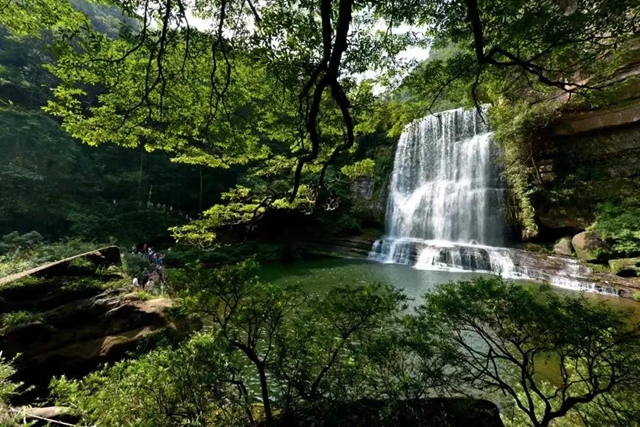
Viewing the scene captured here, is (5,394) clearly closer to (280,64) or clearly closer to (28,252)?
(280,64)

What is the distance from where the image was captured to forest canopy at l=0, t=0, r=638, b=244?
3.30 metres

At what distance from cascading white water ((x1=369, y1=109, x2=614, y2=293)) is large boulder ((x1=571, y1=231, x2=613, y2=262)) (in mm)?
744

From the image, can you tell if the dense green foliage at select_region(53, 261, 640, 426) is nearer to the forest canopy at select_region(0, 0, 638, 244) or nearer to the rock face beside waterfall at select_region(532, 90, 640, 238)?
the forest canopy at select_region(0, 0, 638, 244)

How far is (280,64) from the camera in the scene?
423 centimetres

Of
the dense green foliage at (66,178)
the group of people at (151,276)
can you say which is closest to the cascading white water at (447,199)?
the group of people at (151,276)

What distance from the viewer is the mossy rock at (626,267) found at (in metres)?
8.97

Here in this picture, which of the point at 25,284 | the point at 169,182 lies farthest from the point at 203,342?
the point at 169,182

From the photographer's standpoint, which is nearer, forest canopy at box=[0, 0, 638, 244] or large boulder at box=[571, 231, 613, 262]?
forest canopy at box=[0, 0, 638, 244]

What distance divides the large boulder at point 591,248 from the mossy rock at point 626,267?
0.59 m

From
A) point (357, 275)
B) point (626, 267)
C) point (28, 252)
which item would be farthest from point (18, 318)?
point (626, 267)

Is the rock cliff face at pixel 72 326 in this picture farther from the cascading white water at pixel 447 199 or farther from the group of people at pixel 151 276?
the cascading white water at pixel 447 199

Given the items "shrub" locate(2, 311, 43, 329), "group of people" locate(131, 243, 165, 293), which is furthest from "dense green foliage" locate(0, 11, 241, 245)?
"shrub" locate(2, 311, 43, 329)

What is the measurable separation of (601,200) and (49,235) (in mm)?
26268

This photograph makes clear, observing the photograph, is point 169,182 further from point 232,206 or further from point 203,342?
point 203,342
